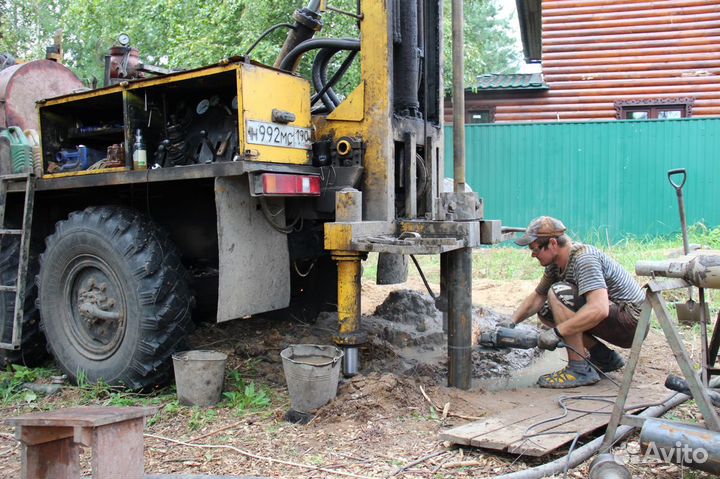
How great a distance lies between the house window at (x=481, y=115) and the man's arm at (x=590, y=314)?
12338mm

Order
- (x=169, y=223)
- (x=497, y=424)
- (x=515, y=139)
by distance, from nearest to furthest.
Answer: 1. (x=497, y=424)
2. (x=169, y=223)
3. (x=515, y=139)

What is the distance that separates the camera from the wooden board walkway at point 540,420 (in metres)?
3.47

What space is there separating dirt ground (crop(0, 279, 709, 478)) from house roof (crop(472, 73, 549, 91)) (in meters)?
10.8

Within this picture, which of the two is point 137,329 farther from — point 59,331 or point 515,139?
point 515,139

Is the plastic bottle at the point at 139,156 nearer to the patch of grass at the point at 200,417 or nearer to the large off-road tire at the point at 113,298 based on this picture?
the large off-road tire at the point at 113,298

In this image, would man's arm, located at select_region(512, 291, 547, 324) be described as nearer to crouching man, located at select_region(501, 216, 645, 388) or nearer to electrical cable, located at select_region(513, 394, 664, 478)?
crouching man, located at select_region(501, 216, 645, 388)

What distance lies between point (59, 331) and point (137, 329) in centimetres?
95

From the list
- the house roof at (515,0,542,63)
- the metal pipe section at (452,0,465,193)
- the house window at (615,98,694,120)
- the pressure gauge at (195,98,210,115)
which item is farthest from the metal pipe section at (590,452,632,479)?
the house roof at (515,0,542,63)

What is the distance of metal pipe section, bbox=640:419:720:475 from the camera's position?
9.53 feet

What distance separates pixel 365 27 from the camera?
14.8ft

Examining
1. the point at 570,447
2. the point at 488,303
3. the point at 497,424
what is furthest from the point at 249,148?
the point at 488,303

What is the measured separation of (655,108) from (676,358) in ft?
44.4

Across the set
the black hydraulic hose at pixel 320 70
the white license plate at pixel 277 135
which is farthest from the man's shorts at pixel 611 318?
the black hydraulic hose at pixel 320 70

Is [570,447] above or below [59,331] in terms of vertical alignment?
below
